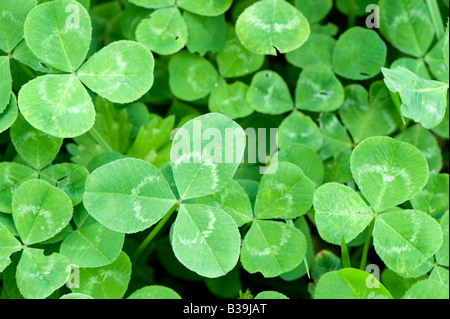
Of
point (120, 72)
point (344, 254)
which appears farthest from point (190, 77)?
point (344, 254)

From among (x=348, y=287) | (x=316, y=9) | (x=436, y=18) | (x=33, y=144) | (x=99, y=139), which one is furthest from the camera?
Result: (x=316, y=9)

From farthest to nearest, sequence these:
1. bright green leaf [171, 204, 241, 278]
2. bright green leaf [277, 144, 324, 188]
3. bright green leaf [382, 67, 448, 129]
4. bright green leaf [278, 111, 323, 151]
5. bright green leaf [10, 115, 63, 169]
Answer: bright green leaf [278, 111, 323, 151] < bright green leaf [277, 144, 324, 188] < bright green leaf [10, 115, 63, 169] < bright green leaf [382, 67, 448, 129] < bright green leaf [171, 204, 241, 278]

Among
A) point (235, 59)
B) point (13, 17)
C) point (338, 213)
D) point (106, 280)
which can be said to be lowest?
point (106, 280)

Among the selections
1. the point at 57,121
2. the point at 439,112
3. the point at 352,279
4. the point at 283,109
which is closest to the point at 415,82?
the point at 439,112

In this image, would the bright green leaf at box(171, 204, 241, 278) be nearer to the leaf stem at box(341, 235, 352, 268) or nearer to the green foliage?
the green foliage

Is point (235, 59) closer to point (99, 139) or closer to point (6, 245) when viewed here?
point (99, 139)

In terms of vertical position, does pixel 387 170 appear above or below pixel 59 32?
below

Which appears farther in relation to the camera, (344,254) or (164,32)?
(164,32)

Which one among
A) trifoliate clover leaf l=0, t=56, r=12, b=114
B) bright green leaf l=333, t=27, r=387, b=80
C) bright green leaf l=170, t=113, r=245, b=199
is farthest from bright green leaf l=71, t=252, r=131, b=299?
bright green leaf l=333, t=27, r=387, b=80

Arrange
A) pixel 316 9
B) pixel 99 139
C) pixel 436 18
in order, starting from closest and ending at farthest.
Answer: pixel 99 139 < pixel 436 18 < pixel 316 9
